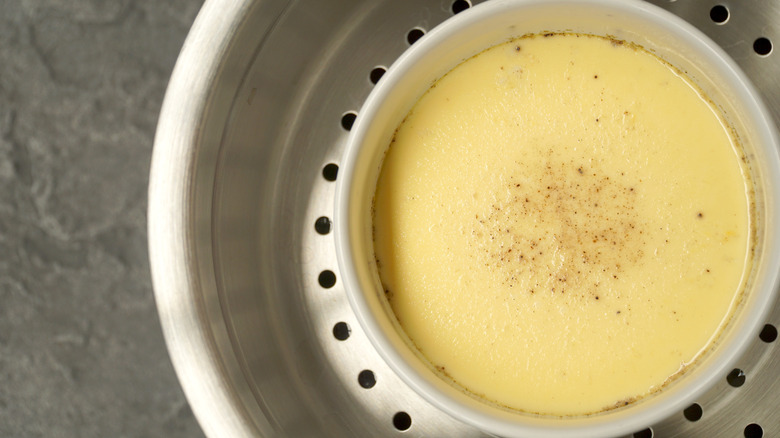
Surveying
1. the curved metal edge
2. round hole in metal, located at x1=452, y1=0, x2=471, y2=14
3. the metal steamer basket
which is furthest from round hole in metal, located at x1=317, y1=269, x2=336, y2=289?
round hole in metal, located at x1=452, y1=0, x2=471, y2=14

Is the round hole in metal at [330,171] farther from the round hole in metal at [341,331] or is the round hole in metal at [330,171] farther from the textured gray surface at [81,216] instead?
the textured gray surface at [81,216]

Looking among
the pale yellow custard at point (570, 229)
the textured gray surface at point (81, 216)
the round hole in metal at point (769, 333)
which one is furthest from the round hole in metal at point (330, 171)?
the round hole in metal at point (769, 333)

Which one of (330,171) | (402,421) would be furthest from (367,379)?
(330,171)

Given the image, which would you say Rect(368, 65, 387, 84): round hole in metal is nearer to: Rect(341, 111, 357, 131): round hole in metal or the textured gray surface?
Rect(341, 111, 357, 131): round hole in metal

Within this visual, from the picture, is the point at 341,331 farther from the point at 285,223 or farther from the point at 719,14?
the point at 719,14

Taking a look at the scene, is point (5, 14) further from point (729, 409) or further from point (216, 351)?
point (729, 409)
